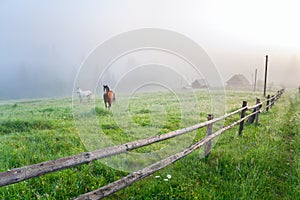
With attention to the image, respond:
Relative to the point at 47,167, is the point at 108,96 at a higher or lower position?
higher

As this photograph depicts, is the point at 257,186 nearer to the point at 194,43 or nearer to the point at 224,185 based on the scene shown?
the point at 224,185

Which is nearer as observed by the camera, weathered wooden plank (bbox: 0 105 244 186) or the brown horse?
weathered wooden plank (bbox: 0 105 244 186)

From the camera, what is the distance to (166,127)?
8.94 meters

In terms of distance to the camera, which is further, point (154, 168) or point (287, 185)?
point (287, 185)

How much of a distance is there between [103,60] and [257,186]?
4.36 metres

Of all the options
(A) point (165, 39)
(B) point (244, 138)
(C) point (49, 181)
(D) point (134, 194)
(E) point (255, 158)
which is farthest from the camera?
(B) point (244, 138)

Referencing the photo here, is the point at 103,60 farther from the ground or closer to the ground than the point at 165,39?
closer to the ground

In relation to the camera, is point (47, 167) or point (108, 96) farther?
point (108, 96)

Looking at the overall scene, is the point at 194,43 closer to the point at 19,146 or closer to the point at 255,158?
the point at 255,158

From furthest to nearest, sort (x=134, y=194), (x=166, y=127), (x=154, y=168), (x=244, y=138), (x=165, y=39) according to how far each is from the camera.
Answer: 1. (x=166, y=127)
2. (x=244, y=138)
3. (x=165, y=39)
4. (x=134, y=194)
5. (x=154, y=168)

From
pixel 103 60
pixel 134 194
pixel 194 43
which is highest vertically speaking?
pixel 194 43

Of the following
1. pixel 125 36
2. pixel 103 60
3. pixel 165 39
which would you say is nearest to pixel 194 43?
pixel 165 39

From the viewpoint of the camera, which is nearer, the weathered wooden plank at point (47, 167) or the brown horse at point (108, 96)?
the weathered wooden plank at point (47, 167)

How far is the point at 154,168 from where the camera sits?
333cm
